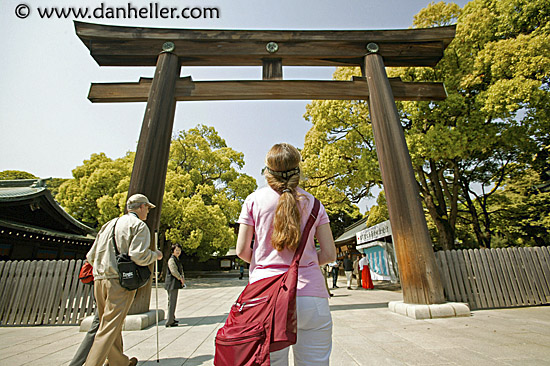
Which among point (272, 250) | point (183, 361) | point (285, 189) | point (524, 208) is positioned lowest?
point (183, 361)

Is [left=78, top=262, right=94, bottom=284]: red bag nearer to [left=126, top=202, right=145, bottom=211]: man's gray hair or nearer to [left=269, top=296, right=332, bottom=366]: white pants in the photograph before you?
[left=126, top=202, right=145, bottom=211]: man's gray hair

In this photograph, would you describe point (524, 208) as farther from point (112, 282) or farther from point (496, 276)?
point (112, 282)

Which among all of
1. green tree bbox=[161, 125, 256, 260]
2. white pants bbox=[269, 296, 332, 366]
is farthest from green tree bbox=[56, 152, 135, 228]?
white pants bbox=[269, 296, 332, 366]

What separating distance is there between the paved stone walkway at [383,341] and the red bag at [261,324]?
7.49ft

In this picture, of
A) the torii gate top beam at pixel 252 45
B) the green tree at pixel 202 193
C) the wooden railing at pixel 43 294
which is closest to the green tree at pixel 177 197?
the green tree at pixel 202 193

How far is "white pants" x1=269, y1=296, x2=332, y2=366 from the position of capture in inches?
49.2

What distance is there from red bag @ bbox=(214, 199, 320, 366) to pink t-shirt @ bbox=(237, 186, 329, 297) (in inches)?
3.9

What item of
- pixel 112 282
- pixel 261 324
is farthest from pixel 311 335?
pixel 112 282

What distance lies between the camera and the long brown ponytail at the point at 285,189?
4.32 ft

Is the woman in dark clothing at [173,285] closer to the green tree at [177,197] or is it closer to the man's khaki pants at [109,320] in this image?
the man's khaki pants at [109,320]

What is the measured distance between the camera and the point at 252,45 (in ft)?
21.2

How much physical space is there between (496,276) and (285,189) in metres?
6.81

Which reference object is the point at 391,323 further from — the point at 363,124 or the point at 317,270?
the point at 363,124

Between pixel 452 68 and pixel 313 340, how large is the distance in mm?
11626
